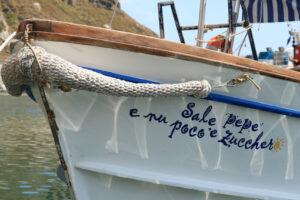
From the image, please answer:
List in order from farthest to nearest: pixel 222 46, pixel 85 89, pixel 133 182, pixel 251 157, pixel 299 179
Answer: pixel 222 46 → pixel 299 179 → pixel 251 157 → pixel 133 182 → pixel 85 89

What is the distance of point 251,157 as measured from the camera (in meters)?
3.70

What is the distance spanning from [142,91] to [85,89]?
45 centimetres

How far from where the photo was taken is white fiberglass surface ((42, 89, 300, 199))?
327cm

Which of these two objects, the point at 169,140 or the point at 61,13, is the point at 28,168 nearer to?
the point at 169,140

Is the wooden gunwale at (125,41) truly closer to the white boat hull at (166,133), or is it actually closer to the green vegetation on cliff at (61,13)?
the white boat hull at (166,133)

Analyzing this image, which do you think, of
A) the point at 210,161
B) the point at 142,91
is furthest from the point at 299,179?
the point at 142,91

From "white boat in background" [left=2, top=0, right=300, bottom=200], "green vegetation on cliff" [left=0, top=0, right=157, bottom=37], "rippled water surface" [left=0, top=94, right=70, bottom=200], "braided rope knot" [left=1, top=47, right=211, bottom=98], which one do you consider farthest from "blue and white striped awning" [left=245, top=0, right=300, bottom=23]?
"green vegetation on cliff" [left=0, top=0, right=157, bottom=37]

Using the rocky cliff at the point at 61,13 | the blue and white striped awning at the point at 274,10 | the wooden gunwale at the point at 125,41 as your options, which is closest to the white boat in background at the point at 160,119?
the wooden gunwale at the point at 125,41

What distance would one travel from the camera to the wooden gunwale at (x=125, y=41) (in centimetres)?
301

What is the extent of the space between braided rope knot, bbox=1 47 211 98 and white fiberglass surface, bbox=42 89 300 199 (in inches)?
8.4

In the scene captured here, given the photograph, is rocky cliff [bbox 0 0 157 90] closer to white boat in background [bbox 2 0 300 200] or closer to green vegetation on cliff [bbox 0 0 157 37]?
green vegetation on cliff [bbox 0 0 157 37]

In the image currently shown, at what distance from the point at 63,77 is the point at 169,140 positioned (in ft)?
3.68

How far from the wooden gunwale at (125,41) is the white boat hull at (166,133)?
54mm

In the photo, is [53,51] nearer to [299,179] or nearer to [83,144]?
[83,144]
